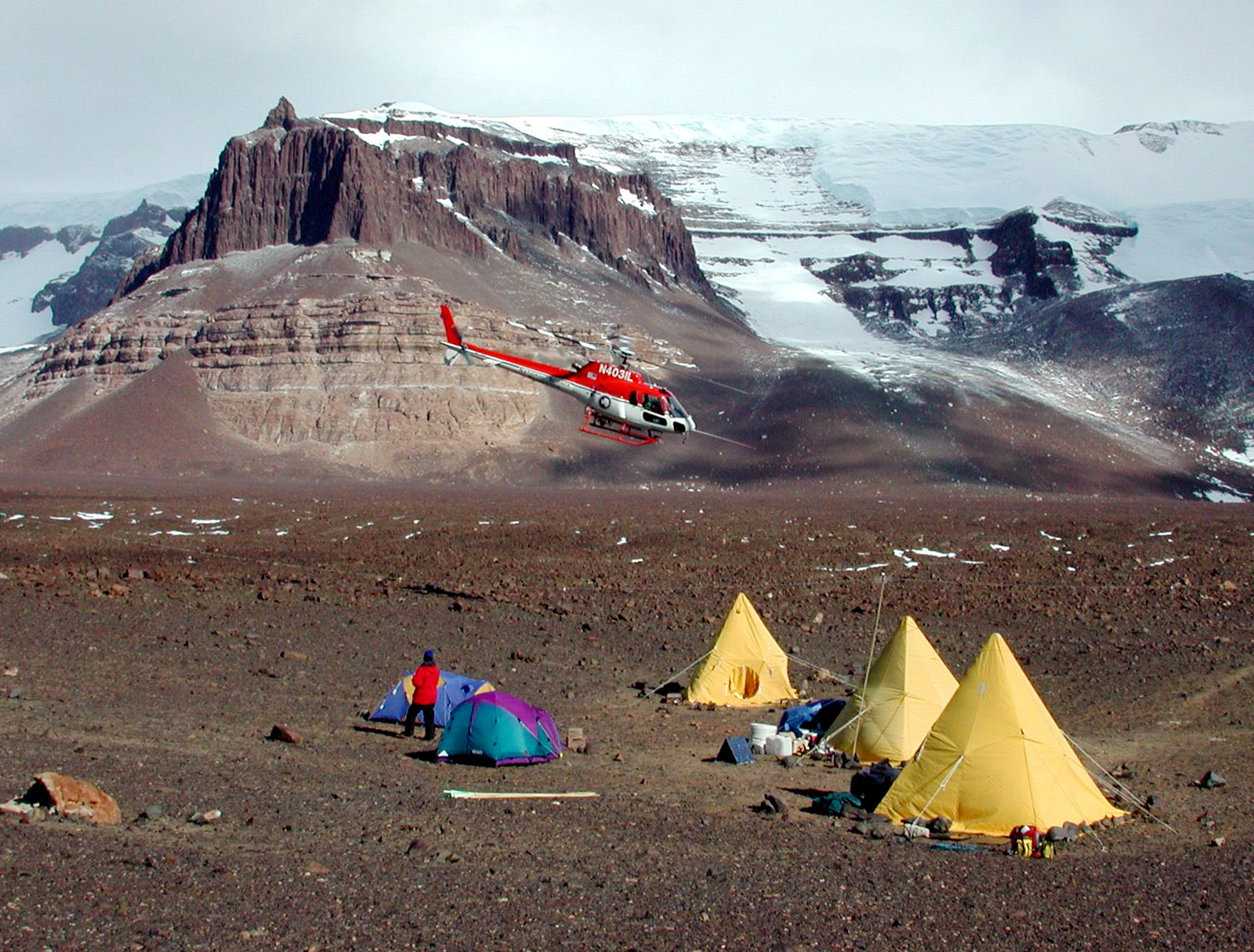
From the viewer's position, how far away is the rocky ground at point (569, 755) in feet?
34.6

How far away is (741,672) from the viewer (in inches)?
877

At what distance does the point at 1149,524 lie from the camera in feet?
175

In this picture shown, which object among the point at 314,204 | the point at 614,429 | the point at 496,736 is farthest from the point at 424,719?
the point at 314,204

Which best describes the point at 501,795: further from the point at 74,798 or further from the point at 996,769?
the point at 996,769

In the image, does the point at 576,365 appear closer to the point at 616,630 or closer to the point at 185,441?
the point at 616,630

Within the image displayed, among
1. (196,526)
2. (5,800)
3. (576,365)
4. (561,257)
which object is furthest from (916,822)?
(561,257)

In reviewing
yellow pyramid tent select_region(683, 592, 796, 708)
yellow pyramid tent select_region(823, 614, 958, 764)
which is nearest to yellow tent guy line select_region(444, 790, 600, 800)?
yellow pyramid tent select_region(823, 614, 958, 764)

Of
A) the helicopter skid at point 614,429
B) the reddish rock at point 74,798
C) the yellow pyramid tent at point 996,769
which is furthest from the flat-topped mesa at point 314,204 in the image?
the reddish rock at point 74,798

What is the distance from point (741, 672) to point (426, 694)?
6.54m

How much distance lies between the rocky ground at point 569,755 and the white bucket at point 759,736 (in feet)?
2.00

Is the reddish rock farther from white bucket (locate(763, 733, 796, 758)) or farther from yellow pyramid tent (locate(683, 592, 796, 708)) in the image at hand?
yellow pyramid tent (locate(683, 592, 796, 708))

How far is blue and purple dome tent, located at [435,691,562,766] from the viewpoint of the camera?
54.2ft

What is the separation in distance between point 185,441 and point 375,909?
10908 cm

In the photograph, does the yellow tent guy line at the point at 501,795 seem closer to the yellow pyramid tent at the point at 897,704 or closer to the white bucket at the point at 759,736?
the white bucket at the point at 759,736
